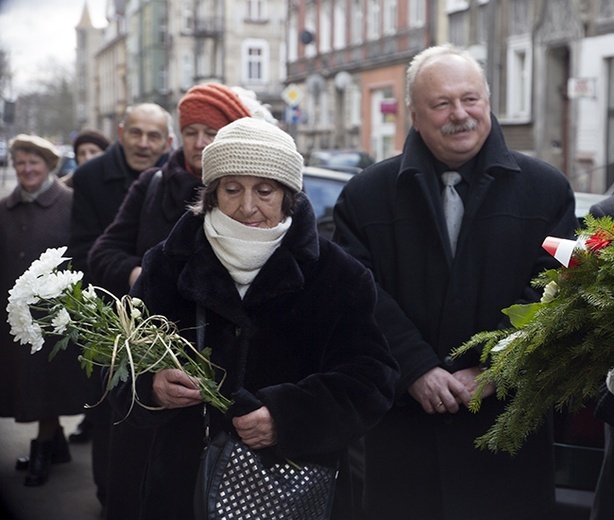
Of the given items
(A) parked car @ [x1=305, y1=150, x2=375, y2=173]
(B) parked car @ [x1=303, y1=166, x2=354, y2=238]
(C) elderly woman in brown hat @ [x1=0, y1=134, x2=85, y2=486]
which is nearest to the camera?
(C) elderly woman in brown hat @ [x1=0, y1=134, x2=85, y2=486]

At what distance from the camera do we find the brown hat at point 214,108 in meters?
4.68

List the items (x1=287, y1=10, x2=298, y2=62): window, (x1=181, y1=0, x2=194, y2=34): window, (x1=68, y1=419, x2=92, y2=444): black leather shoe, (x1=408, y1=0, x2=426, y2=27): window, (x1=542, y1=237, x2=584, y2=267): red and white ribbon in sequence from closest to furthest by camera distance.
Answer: (x1=542, y1=237, x2=584, y2=267): red and white ribbon < (x1=68, y1=419, x2=92, y2=444): black leather shoe < (x1=408, y1=0, x2=426, y2=27): window < (x1=287, y1=10, x2=298, y2=62): window < (x1=181, y1=0, x2=194, y2=34): window

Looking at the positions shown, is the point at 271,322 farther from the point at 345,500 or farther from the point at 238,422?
A: the point at 345,500

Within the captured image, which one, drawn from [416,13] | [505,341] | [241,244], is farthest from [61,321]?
[416,13]

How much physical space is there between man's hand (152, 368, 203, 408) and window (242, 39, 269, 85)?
195 feet

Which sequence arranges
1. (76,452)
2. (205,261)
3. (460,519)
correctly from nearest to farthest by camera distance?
(205,261) → (460,519) → (76,452)

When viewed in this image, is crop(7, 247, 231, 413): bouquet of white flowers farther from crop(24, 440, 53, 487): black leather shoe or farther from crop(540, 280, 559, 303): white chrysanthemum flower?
crop(24, 440, 53, 487): black leather shoe

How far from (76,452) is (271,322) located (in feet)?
13.9

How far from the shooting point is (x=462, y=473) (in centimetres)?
396

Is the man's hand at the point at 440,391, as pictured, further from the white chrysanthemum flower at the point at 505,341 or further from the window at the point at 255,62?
the window at the point at 255,62

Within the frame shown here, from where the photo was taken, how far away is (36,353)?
6.69 m

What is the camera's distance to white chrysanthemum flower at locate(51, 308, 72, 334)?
3098mm

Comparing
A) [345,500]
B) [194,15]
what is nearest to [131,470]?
[345,500]

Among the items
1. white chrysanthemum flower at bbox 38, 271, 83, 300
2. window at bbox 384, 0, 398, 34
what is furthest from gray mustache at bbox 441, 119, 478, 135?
window at bbox 384, 0, 398, 34
